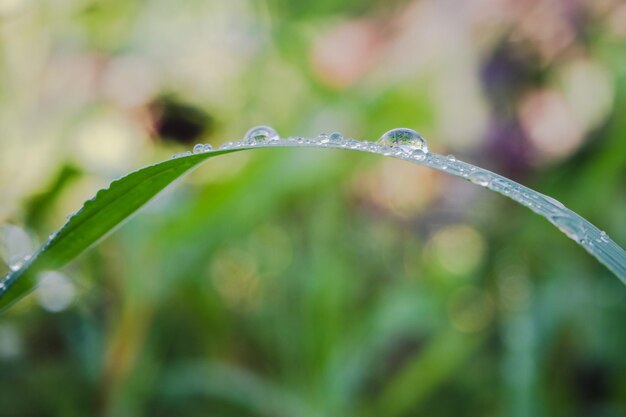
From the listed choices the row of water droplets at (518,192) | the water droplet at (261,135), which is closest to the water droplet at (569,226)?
the row of water droplets at (518,192)

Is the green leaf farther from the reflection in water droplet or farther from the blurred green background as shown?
the blurred green background

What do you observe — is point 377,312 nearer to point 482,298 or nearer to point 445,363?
point 445,363

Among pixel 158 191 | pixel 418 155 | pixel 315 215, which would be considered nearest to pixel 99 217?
pixel 158 191

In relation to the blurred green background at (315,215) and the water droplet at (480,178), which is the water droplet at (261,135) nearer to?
the water droplet at (480,178)

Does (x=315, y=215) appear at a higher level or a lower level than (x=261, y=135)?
higher

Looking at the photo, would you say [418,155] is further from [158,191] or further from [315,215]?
[315,215]
